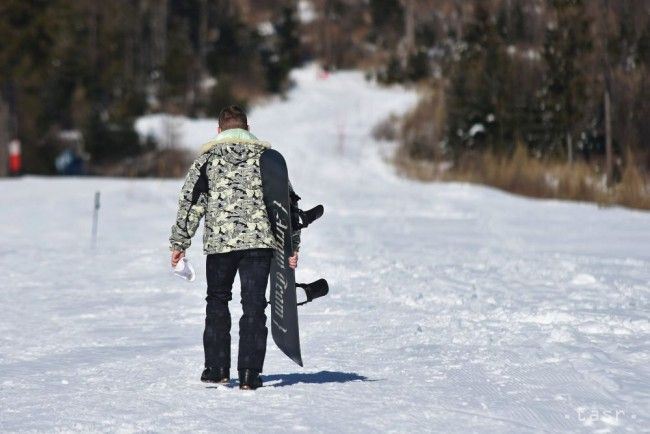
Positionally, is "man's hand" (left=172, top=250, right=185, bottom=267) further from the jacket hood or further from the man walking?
the jacket hood

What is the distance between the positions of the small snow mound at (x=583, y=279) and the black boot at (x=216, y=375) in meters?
6.09

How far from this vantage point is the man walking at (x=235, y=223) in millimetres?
7133

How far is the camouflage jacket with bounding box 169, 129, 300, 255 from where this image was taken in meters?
7.12

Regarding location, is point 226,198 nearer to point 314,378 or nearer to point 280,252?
point 280,252

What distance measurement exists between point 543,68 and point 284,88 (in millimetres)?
26132

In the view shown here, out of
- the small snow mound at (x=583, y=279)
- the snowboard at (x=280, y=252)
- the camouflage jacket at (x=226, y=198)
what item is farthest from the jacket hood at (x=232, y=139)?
the small snow mound at (x=583, y=279)

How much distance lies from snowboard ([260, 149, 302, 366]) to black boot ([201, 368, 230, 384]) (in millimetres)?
380

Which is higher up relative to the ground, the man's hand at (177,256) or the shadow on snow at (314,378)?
the man's hand at (177,256)

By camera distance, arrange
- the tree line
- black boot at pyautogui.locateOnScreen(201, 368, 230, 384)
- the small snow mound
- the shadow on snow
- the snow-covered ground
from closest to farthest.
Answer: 1. the snow-covered ground
2. black boot at pyautogui.locateOnScreen(201, 368, 230, 384)
3. the shadow on snow
4. the small snow mound
5. the tree line

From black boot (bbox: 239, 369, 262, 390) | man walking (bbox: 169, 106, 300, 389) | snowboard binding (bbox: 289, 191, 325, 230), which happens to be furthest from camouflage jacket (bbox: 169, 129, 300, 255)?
black boot (bbox: 239, 369, 262, 390)

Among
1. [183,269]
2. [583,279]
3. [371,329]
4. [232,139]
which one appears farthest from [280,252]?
[583,279]

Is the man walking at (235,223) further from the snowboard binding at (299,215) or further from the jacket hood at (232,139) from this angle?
the snowboard binding at (299,215)

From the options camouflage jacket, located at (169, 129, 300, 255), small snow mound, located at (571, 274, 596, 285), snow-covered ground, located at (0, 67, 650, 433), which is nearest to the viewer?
snow-covered ground, located at (0, 67, 650, 433)

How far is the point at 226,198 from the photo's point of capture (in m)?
7.16
